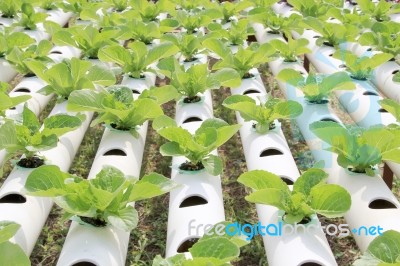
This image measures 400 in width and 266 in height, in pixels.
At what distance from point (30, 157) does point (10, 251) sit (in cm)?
68

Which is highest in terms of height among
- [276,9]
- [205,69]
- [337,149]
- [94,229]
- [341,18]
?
[276,9]

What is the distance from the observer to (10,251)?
4.66 feet

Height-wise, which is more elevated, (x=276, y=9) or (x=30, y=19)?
(x=276, y=9)

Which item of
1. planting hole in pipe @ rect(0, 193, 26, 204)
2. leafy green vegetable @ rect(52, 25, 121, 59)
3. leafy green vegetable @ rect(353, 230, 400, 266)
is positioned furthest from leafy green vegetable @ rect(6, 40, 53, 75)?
leafy green vegetable @ rect(353, 230, 400, 266)

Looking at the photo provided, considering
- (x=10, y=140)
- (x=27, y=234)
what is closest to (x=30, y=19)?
(x=10, y=140)

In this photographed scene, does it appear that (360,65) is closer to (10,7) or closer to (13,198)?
(13,198)

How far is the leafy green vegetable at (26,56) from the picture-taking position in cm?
277

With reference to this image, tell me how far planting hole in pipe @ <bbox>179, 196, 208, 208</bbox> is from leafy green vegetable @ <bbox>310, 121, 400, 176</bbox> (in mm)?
450

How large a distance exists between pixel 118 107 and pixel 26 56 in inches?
33.6

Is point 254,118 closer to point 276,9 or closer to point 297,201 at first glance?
point 297,201

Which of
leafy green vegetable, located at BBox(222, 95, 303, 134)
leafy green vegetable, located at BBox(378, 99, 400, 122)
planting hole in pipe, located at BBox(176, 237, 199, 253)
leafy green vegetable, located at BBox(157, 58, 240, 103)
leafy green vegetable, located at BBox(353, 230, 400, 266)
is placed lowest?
leafy green vegetable, located at BBox(353, 230, 400, 266)

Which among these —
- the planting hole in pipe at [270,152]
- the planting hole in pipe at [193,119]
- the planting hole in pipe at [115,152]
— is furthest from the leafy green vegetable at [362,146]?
the planting hole in pipe at [115,152]

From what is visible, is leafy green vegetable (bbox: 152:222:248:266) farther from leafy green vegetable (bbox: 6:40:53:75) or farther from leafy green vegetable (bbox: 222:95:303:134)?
leafy green vegetable (bbox: 6:40:53:75)

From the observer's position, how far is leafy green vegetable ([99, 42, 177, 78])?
2.70 m
